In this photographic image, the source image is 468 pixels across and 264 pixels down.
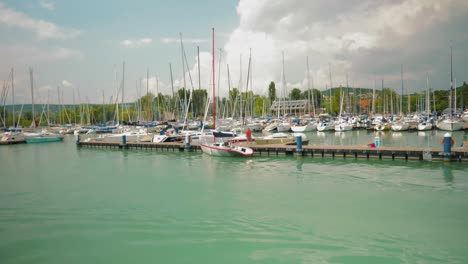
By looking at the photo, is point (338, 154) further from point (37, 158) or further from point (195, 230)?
point (37, 158)

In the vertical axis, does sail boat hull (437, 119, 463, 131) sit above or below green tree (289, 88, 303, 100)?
below

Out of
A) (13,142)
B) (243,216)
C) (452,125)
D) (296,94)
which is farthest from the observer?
(296,94)

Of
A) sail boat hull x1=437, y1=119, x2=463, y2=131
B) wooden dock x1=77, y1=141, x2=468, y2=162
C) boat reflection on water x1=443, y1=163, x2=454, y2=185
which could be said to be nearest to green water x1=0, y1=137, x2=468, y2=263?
boat reflection on water x1=443, y1=163, x2=454, y2=185

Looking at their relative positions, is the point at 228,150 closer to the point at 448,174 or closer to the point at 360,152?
the point at 360,152

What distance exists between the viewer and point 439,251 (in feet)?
32.9

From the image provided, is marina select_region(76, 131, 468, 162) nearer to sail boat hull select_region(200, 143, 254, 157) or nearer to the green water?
the green water

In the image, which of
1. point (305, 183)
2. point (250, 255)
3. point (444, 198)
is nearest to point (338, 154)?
point (305, 183)

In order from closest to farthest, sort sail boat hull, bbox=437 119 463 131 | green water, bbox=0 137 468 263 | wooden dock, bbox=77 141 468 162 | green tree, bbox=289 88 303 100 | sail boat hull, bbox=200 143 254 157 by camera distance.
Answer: green water, bbox=0 137 468 263, wooden dock, bbox=77 141 468 162, sail boat hull, bbox=200 143 254 157, sail boat hull, bbox=437 119 463 131, green tree, bbox=289 88 303 100

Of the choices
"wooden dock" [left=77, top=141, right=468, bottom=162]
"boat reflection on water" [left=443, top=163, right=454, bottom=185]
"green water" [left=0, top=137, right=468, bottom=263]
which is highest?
"wooden dock" [left=77, top=141, right=468, bottom=162]

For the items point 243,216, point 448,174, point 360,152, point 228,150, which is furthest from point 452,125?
point 243,216

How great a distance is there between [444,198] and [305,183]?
703cm

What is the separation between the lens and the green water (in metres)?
10.4

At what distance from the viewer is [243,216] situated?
45.0 feet

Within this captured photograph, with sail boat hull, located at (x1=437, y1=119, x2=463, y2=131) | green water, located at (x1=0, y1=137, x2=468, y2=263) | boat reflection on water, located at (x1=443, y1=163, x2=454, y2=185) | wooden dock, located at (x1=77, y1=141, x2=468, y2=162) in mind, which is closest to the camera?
green water, located at (x1=0, y1=137, x2=468, y2=263)
